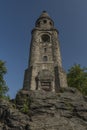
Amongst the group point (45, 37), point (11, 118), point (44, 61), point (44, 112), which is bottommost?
point (11, 118)

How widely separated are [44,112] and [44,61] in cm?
1488

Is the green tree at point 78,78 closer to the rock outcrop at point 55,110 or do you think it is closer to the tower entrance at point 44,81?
the tower entrance at point 44,81

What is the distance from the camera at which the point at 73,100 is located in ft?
78.0

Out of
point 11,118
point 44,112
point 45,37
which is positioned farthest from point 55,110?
point 45,37

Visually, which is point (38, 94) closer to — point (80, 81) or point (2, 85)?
point (2, 85)

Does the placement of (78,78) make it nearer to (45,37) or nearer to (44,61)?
(44,61)

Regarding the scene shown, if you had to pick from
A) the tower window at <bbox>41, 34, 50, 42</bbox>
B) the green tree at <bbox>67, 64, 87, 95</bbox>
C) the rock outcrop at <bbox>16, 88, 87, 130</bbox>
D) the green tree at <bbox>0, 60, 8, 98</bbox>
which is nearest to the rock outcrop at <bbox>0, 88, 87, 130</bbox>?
the rock outcrop at <bbox>16, 88, 87, 130</bbox>

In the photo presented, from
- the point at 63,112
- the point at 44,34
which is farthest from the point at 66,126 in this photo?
the point at 44,34

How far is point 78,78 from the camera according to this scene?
3622cm

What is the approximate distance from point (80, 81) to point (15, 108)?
53.0 feet

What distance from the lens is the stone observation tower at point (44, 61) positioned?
32500mm

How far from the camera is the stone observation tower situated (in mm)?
32500

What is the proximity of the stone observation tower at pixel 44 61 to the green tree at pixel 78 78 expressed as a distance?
313 cm

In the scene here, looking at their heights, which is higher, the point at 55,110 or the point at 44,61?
the point at 44,61
